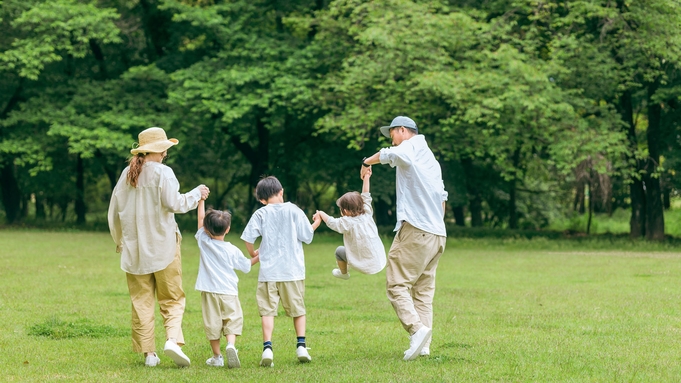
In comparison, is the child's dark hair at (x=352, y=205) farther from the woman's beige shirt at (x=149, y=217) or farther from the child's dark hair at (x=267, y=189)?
the woman's beige shirt at (x=149, y=217)

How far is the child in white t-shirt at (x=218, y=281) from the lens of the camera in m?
7.63

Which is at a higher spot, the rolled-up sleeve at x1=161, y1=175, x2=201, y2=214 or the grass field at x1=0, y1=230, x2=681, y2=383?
the rolled-up sleeve at x1=161, y1=175, x2=201, y2=214

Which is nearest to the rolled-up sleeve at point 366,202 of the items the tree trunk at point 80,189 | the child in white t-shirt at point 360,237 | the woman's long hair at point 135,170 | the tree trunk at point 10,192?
the child in white t-shirt at point 360,237

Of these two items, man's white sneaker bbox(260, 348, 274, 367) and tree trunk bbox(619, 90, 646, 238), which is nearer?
man's white sneaker bbox(260, 348, 274, 367)

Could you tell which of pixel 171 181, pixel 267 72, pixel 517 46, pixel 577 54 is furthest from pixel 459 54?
pixel 171 181

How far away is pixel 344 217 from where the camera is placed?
8453 millimetres

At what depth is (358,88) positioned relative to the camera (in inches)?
1106

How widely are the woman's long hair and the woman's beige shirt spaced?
0.04 meters

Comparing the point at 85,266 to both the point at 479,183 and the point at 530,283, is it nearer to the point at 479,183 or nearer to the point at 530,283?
the point at 530,283

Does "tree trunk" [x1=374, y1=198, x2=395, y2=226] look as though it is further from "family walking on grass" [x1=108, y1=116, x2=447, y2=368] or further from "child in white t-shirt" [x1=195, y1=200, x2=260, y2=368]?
"child in white t-shirt" [x1=195, y1=200, x2=260, y2=368]

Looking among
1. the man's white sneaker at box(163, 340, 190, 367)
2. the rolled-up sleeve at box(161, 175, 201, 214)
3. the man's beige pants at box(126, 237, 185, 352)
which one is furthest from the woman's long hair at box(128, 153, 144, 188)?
the man's white sneaker at box(163, 340, 190, 367)

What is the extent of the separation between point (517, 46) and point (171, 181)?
21.9 m

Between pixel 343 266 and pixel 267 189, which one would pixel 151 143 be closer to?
pixel 267 189

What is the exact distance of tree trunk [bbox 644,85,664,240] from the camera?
2927cm
